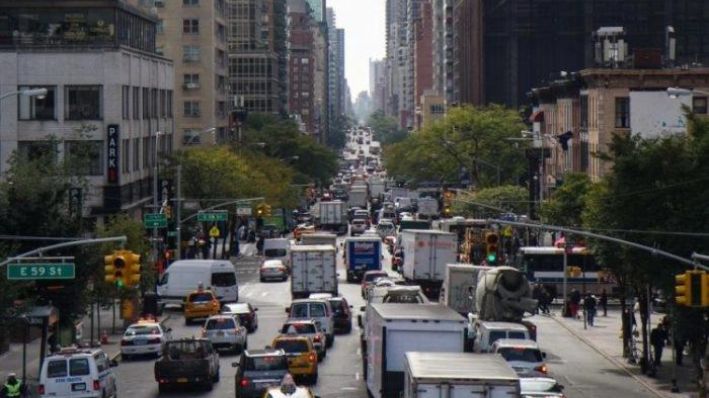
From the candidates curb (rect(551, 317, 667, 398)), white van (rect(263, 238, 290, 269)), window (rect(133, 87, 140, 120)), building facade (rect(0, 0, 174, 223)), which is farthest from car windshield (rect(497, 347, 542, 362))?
white van (rect(263, 238, 290, 269))

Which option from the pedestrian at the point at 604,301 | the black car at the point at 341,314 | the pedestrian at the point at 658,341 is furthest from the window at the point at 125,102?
the pedestrian at the point at 658,341

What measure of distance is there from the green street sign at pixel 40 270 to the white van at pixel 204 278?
33.4 m

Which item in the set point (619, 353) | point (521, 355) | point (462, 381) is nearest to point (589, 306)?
point (619, 353)

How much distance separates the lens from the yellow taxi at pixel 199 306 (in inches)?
2827

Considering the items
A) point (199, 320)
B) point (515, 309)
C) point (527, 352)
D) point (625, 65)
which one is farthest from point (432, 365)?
point (625, 65)

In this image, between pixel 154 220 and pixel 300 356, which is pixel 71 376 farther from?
pixel 154 220

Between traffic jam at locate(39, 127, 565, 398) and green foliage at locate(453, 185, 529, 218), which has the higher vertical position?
green foliage at locate(453, 185, 529, 218)

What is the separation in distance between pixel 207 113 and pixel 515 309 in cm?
9945

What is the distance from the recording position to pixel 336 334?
66.8 m

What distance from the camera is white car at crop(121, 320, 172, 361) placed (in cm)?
5862

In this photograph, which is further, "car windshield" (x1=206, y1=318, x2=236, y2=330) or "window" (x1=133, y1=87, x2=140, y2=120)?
"window" (x1=133, y1=87, x2=140, y2=120)

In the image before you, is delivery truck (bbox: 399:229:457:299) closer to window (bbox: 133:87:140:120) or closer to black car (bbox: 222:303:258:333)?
black car (bbox: 222:303:258:333)

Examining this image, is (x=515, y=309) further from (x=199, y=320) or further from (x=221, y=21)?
(x=221, y=21)

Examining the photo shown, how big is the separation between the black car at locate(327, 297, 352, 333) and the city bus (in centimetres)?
1962
